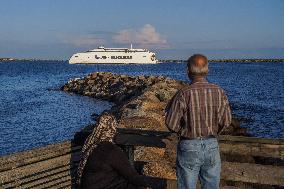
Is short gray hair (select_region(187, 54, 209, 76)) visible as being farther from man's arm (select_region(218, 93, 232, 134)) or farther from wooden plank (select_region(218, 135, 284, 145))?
wooden plank (select_region(218, 135, 284, 145))

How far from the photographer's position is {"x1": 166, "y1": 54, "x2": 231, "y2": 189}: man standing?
4668mm

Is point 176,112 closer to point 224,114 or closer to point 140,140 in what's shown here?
point 224,114

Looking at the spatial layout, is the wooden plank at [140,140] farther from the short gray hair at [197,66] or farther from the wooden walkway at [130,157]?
the short gray hair at [197,66]

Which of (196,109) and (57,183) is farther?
(57,183)

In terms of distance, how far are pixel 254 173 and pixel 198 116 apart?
5.27 feet

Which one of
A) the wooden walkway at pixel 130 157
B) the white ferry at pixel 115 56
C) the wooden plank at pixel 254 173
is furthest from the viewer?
the white ferry at pixel 115 56

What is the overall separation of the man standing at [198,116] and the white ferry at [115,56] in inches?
5271

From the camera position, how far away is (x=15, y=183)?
536cm

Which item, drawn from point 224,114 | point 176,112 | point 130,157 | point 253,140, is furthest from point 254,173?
point 176,112

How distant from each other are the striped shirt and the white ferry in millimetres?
133898

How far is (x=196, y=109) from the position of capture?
466 cm

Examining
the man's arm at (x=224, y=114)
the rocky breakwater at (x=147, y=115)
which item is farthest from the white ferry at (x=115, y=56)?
the man's arm at (x=224, y=114)

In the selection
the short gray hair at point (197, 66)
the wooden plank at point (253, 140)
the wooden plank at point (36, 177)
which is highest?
the short gray hair at point (197, 66)

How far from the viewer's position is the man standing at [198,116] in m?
4.67
